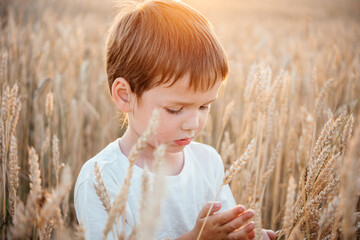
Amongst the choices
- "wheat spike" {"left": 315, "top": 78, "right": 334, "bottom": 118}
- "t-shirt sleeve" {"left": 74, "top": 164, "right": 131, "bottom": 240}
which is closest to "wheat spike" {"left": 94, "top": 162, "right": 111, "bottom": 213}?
"t-shirt sleeve" {"left": 74, "top": 164, "right": 131, "bottom": 240}

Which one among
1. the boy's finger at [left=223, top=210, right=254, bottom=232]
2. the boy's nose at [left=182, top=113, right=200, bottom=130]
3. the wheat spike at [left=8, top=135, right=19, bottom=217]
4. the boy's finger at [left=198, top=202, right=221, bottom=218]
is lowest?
the boy's finger at [left=223, top=210, right=254, bottom=232]

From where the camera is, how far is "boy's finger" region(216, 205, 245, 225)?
0.82 m

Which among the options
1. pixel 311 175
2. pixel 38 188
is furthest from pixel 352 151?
pixel 38 188

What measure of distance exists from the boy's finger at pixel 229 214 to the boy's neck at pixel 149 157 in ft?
0.98

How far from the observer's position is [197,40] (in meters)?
1.02

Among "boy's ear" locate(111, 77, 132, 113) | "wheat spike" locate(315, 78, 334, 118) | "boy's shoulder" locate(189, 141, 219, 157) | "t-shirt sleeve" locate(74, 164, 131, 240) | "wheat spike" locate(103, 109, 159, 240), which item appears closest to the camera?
"wheat spike" locate(103, 109, 159, 240)

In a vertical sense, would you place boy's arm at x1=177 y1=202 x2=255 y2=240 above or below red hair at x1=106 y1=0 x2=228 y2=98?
below

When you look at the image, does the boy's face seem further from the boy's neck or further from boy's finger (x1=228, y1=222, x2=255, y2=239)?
boy's finger (x1=228, y1=222, x2=255, y2=239)

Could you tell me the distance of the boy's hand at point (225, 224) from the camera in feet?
2.71

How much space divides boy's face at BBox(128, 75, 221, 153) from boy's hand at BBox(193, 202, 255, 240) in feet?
0.89

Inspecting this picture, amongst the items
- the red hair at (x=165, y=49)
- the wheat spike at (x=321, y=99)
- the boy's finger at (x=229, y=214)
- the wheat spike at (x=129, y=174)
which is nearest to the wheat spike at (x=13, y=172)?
the wheat spike at (x=129, y=174)

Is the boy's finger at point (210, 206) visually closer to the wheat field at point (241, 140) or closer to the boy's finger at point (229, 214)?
the boy's finger at point (229, 214)

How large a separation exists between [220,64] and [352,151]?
633 mm

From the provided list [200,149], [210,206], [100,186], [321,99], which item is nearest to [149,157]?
[200,149]
